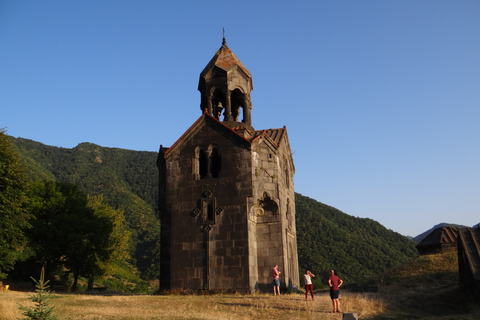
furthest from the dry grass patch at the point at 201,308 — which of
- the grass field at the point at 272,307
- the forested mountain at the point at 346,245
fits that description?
the forested mountain at the point at 346,245

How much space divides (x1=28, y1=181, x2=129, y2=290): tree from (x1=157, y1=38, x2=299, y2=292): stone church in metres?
12.3

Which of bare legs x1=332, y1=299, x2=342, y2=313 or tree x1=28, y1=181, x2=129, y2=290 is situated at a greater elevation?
tree x1=28, y1=181, x2=129, y2=290

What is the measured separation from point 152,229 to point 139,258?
306 inches

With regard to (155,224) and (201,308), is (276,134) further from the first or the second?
(155,224)

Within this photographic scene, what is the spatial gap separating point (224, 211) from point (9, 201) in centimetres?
1259

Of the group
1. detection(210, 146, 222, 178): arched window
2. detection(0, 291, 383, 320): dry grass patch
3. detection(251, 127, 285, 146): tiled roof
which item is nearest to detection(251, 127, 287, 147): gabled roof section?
detection(251, 127, 285, 146): tiled roof

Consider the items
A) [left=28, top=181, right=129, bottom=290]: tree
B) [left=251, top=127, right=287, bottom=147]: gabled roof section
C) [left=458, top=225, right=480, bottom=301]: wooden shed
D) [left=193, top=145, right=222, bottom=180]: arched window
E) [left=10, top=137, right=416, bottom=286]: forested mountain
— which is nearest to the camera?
[left=458, top=225, right=480, bottom=301]: wooden shed

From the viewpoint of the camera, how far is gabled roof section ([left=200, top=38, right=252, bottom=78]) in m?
25.4

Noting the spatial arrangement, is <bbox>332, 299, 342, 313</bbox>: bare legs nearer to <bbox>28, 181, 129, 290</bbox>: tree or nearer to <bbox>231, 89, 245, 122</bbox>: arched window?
<bbox>231, 89, 245, 122</bbox>: arched window

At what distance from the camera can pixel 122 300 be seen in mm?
17453

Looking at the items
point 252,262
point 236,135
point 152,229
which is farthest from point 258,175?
point 152,229

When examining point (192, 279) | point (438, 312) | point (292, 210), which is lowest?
point (438, 312)

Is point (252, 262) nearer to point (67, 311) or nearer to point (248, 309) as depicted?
point (248, 309)

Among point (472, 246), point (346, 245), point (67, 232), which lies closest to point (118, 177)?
point (346, 245)
